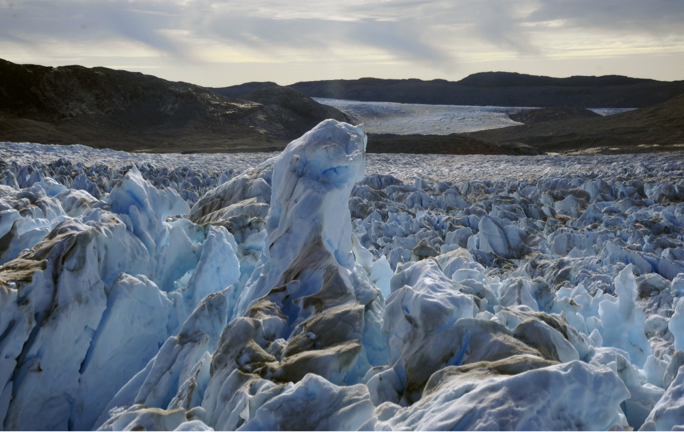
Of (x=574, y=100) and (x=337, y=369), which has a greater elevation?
(x=574, y=100)

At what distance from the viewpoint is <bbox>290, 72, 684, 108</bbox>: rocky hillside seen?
64.2 meters

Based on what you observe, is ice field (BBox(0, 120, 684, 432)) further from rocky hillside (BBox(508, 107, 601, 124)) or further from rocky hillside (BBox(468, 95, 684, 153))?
rocky hillside (BBox(508, 107, 601, 124))

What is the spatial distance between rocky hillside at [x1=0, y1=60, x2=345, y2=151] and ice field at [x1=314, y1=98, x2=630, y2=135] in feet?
19.7

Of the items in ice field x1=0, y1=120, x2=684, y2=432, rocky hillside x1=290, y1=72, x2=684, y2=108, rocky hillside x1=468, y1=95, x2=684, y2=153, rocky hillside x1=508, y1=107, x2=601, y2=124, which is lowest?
ice field x1=0, y1=120, x2=684, y2=432

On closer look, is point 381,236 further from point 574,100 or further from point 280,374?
point 574,100

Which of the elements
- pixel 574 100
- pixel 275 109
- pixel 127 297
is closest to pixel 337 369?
pixel 127 297

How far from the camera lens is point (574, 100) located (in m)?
66.6

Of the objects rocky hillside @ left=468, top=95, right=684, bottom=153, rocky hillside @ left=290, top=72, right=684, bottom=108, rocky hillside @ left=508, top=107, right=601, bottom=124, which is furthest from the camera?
rocky hillside @ left=290, top=72, right=684, bottom=108

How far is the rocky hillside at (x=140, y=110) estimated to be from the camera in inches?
1625

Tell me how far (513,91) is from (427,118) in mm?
23863

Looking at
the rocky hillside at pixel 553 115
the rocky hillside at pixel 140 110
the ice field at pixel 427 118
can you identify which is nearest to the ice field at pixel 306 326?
the rocky hillside at pixel 140 110

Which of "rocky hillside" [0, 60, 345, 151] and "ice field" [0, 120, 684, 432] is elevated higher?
"rocky hillside" [0, 60, 345, 151]

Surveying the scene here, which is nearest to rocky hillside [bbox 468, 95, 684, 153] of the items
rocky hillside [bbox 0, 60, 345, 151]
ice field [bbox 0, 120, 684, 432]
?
rocky hillside [bbox 0, 60, 345, 151]

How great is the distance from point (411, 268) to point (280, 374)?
56.7 inches
